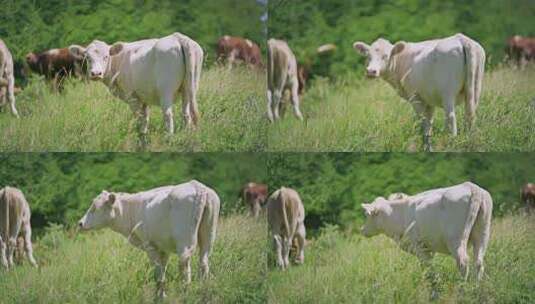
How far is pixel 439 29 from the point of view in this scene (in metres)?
6.79

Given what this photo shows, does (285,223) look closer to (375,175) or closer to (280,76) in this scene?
(375,175)

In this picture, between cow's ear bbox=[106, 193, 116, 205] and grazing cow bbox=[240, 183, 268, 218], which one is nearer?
cow's ear bbox=[106, 193, 116, 205]

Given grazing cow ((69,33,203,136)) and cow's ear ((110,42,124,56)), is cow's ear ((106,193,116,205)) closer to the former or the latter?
grazing cow ((69,33,203,136))

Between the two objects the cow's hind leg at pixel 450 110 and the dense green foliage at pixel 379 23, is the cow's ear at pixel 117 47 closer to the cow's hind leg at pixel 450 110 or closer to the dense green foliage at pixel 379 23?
the dense green foliage at pixel 379 23

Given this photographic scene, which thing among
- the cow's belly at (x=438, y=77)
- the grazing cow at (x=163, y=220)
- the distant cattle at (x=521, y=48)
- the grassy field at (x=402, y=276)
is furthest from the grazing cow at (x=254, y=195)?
the distant cattle at (x=521, y=48)

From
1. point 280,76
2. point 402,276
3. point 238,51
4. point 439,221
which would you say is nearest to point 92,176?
point 238,51

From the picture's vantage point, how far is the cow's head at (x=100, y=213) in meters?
6.65

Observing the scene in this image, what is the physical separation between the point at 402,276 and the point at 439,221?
0.38 metres

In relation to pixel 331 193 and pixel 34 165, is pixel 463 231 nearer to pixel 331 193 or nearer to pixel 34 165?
pixel 331 193

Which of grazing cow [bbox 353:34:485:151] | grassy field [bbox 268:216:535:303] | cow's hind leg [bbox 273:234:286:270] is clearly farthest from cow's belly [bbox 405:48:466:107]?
cow's hind leg [bbox 273:234:286:270]

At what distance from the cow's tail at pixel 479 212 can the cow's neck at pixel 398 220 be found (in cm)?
33

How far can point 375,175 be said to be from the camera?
6762 mm

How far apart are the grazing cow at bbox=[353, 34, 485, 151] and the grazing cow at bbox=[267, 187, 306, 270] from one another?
2.72ft

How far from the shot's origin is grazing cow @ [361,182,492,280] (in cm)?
657
